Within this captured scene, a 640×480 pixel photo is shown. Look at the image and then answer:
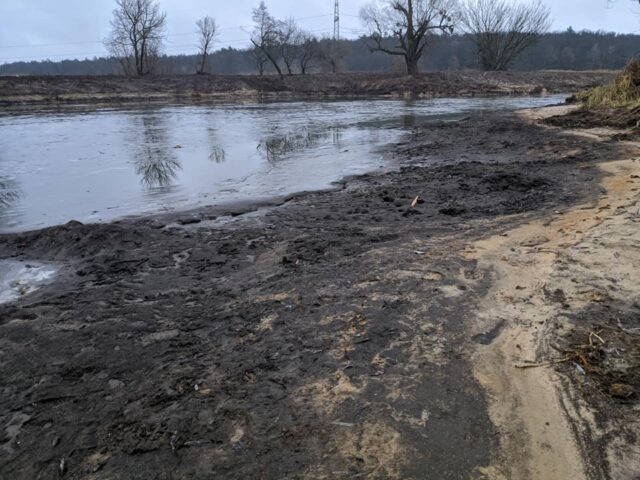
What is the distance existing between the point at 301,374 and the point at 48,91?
40.4 m

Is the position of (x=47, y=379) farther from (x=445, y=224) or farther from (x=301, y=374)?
(x=445, y=224)

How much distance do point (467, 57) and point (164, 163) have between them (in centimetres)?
10884

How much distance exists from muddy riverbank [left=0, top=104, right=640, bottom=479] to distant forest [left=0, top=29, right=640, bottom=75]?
82.9 metres

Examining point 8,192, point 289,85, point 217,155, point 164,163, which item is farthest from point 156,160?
point 289,85

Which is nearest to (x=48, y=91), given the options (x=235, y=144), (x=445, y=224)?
(x=235, y=144)

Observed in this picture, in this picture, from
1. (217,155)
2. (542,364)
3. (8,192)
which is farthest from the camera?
(217,155)

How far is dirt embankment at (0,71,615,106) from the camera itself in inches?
1441

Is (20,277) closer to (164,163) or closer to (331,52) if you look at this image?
(164,163)

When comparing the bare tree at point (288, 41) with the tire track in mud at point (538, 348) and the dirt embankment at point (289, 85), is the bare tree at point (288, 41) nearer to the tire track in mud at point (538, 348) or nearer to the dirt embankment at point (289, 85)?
the dirt embankment at point (289, 85)

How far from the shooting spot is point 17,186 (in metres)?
8.88

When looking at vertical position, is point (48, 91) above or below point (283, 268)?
above

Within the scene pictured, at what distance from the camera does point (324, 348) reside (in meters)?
3.25


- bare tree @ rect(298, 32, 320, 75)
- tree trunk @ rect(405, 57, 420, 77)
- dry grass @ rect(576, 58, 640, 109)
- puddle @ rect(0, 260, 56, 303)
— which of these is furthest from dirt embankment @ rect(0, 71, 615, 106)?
puddle @ rect(0, 260, 56, 303)

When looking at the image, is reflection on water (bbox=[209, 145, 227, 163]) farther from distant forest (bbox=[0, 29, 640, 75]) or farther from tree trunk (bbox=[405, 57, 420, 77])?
distant forest (bbox=[0, 29, 640, 75])
